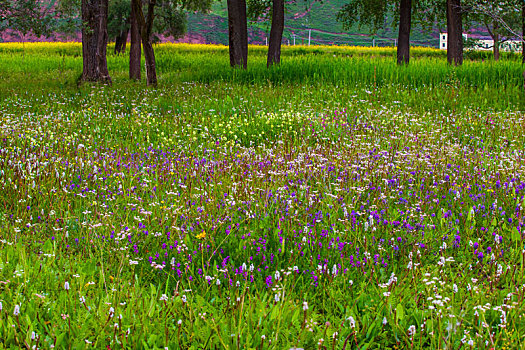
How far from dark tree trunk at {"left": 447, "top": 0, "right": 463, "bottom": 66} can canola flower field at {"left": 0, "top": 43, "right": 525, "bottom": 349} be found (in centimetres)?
1027

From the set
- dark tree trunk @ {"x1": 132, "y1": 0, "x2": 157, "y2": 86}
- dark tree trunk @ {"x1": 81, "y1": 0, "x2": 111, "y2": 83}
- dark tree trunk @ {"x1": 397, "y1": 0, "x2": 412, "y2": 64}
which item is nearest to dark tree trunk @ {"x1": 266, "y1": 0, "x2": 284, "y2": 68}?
dark tree trunk @ {"x1": 397, "y1": 0, "x2": 412, "y2": 64}

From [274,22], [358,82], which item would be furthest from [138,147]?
[274,22]

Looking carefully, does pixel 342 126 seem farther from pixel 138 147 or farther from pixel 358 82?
pixel 358 82

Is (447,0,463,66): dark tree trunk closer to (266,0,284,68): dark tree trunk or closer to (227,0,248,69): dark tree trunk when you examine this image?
(266,0,284,68): dark tree trunk

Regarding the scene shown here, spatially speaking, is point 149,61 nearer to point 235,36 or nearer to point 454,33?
point 235,36

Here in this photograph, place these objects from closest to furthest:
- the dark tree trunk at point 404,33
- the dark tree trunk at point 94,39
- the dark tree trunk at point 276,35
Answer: the dark tree trunk at point 94,39, the dark tree trunk at point 276,35, the dark tree trunk at point 404,33

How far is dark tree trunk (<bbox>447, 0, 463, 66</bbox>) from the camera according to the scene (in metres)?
18.8

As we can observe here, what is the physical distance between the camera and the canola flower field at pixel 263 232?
2.70 m

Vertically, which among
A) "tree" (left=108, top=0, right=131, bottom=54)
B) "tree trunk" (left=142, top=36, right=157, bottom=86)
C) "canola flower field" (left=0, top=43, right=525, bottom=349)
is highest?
"tree" (left=108, top=0, right=131, bottom=54)

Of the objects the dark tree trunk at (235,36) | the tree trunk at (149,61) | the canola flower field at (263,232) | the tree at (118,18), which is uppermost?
the tree at (118,18)

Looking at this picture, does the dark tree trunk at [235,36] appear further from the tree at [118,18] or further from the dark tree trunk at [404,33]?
the tree at [118,18]

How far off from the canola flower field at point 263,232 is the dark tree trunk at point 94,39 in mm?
4983

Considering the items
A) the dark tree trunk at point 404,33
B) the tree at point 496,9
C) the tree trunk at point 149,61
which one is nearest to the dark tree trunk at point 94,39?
the tree trunk at point 149,61

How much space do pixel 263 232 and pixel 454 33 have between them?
1778 centimetres
